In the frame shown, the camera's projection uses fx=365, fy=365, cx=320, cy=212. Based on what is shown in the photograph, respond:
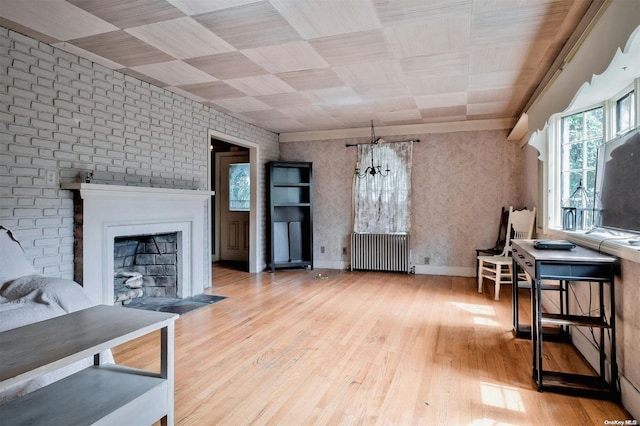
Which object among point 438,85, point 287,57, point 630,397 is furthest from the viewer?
point 438,85

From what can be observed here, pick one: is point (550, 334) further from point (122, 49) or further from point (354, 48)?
point (122, 49)

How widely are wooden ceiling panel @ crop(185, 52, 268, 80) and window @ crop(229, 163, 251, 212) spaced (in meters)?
3.56

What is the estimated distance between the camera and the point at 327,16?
101 inches

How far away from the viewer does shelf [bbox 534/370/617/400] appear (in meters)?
2.12

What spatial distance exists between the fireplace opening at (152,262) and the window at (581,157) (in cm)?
424

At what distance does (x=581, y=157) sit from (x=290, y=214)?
438 cm

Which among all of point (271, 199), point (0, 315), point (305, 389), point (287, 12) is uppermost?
point (287, 12)

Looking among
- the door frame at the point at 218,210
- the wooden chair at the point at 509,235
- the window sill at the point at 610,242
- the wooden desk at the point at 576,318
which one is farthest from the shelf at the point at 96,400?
the door frame at the point at 218,210

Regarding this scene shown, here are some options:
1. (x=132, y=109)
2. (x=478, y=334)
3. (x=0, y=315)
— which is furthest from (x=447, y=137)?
(x=0, y=315)

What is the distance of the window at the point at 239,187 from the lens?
287 inches

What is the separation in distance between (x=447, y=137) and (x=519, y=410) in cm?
468

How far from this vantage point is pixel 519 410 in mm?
2014

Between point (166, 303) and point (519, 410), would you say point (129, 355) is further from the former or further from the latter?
point (519, 410)

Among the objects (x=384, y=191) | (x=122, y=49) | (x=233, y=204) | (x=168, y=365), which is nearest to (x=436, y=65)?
(x=122, y=49)
